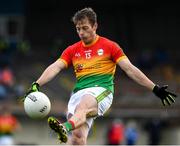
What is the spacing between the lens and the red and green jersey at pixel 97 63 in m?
10.7

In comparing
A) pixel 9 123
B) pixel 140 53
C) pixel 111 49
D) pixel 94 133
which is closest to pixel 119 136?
pixel 94 133

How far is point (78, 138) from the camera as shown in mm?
10500

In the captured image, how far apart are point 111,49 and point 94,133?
54.0 ft

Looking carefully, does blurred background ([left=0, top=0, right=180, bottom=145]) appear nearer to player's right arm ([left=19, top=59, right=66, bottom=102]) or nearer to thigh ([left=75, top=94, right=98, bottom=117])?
player's right arm ([left=19, top=59, right=66, bottom=102])

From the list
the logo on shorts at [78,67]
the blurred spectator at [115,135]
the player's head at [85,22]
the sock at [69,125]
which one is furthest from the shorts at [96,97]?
the blurred spectator at [115,135]

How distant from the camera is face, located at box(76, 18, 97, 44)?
10.5m

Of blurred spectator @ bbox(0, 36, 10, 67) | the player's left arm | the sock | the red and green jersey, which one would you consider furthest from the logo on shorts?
blurred spectator @ bbox(0, 36, 10, 67)

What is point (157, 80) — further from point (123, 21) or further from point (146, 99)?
point (123, 21)

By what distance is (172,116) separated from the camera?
26.6 metres

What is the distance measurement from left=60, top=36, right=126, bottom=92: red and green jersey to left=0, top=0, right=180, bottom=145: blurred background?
9.67 m

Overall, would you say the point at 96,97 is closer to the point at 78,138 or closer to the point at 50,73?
the point at 78,138

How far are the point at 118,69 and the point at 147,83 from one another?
19153mm

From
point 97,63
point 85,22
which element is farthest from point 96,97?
point 85,22

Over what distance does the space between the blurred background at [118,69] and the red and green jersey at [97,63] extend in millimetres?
9670
